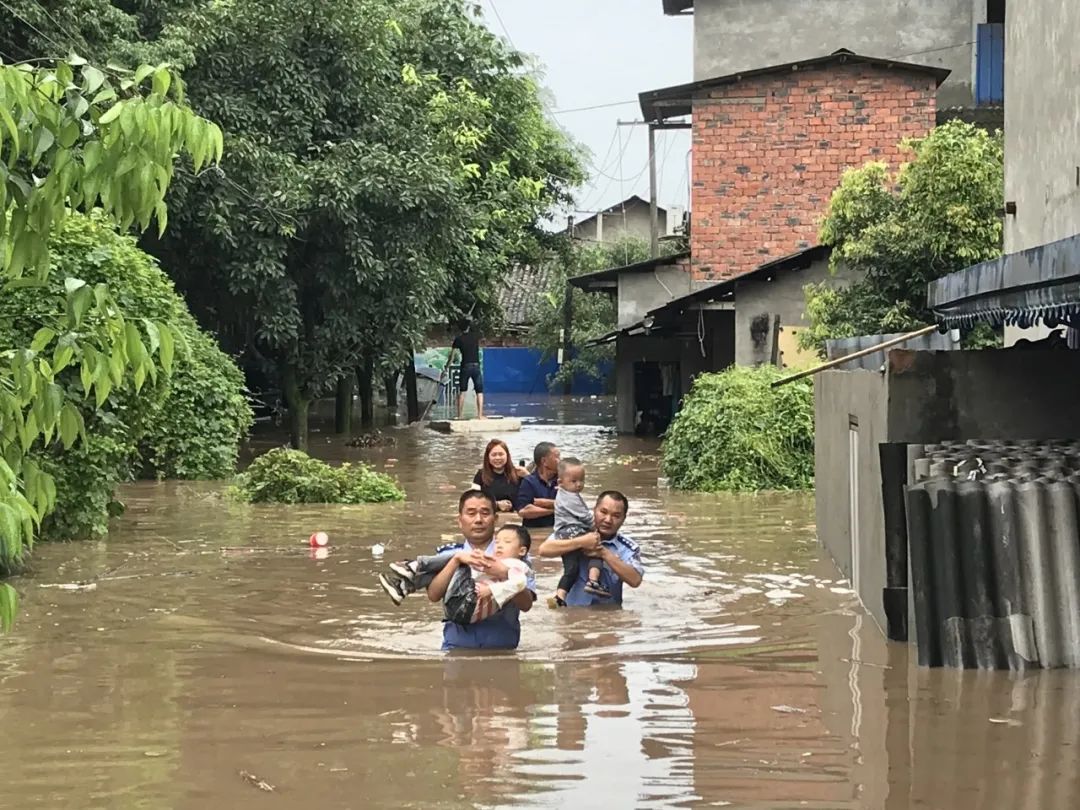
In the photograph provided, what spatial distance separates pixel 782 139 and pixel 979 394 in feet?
58.0

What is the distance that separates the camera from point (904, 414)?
335 inches

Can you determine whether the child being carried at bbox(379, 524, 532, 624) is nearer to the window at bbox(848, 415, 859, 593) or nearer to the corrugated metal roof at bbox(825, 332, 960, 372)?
the corrugated metal roof at bbox(825, 332, 960, 372)

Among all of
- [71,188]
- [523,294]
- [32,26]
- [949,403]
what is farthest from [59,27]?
[523,294]

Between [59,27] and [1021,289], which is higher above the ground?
[59,27]

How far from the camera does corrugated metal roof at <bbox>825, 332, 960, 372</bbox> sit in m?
10.7

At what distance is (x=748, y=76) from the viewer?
25328 millimetres

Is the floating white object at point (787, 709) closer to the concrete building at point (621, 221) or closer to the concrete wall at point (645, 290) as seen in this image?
the concrete wall at point (645, 290)

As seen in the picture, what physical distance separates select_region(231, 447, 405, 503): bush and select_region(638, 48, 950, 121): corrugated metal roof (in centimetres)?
1150

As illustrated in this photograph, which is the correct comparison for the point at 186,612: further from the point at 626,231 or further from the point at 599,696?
the point at 626,231

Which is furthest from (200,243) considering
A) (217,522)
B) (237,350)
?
(217,522)

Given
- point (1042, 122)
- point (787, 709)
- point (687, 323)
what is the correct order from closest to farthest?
point (787, 709) → point (1042, 122) → point (687, 323)

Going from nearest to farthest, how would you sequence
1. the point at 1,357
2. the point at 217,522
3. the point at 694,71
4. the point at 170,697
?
the point at 1,357
the point at 170,697
the point at 217,522
the point at 694,71

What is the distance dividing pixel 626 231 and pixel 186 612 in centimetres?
5436

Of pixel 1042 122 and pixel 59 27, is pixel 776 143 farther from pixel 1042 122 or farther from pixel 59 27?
pixel 59 27
